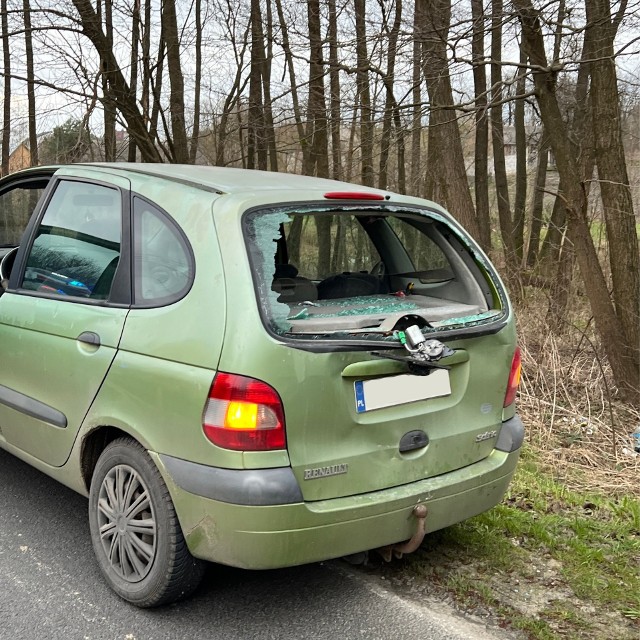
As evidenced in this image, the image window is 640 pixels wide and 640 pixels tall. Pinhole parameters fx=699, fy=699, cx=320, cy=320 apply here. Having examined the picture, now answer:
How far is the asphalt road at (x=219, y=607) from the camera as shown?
2.69m

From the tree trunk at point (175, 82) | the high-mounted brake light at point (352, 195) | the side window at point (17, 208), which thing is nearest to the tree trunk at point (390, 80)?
the tree trunk at point (175, 82)

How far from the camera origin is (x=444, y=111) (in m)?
8.43

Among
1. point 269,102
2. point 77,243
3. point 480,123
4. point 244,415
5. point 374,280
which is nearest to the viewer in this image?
point 244,415

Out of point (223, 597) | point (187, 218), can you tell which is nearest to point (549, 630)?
point (223, 597)

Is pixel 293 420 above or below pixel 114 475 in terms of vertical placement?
above

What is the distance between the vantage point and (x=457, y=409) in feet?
9.32

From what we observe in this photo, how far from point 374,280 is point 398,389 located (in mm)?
1201

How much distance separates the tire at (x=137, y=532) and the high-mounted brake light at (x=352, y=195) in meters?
1.26

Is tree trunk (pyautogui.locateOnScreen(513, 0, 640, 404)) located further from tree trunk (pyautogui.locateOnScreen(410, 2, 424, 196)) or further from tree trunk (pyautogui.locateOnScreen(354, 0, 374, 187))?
tree trunk (pyautogui.locateOnScreen(354, 0, 374, 187))

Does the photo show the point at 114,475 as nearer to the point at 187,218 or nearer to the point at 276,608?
the point at 276,608

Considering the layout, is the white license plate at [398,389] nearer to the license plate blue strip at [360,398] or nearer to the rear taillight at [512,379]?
the license plate blue strip at [360,398]

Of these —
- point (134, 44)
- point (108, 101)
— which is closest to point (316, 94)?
point (108, 101)

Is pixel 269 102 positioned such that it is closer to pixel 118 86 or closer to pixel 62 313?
pixel 118 86

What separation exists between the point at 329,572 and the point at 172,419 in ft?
3.82
